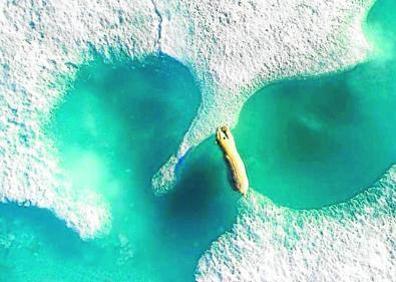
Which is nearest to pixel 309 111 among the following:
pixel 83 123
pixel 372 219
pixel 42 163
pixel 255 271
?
pixel 372 219

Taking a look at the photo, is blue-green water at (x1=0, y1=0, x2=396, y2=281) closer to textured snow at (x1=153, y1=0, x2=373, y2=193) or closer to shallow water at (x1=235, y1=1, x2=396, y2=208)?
shallow water at (x1=235, y1=1, x2=396, y2=208)

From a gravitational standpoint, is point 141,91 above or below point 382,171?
below

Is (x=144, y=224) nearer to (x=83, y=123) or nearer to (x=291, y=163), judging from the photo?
(x=83, y=123)

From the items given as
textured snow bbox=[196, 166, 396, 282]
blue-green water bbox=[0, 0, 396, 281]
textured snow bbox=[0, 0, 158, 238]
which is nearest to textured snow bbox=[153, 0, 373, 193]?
blue-green water bbox=[0, 0, 396, 281]

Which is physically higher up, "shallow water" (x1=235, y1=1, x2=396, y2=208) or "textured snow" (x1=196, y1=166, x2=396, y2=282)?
"shallow water" (x1=235, y1=1, x2=396, y2=208)

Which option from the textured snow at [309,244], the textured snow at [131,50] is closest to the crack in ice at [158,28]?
the textured snow at [131,50]

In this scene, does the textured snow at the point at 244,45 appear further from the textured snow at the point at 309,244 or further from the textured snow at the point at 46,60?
the textured snow at the point at 309,244

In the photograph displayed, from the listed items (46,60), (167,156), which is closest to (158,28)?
(46,60)

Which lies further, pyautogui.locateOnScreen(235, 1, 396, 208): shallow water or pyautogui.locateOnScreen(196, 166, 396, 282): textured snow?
pyautogui.locateOnScreen(235, 1, 396, 208): shallow water
